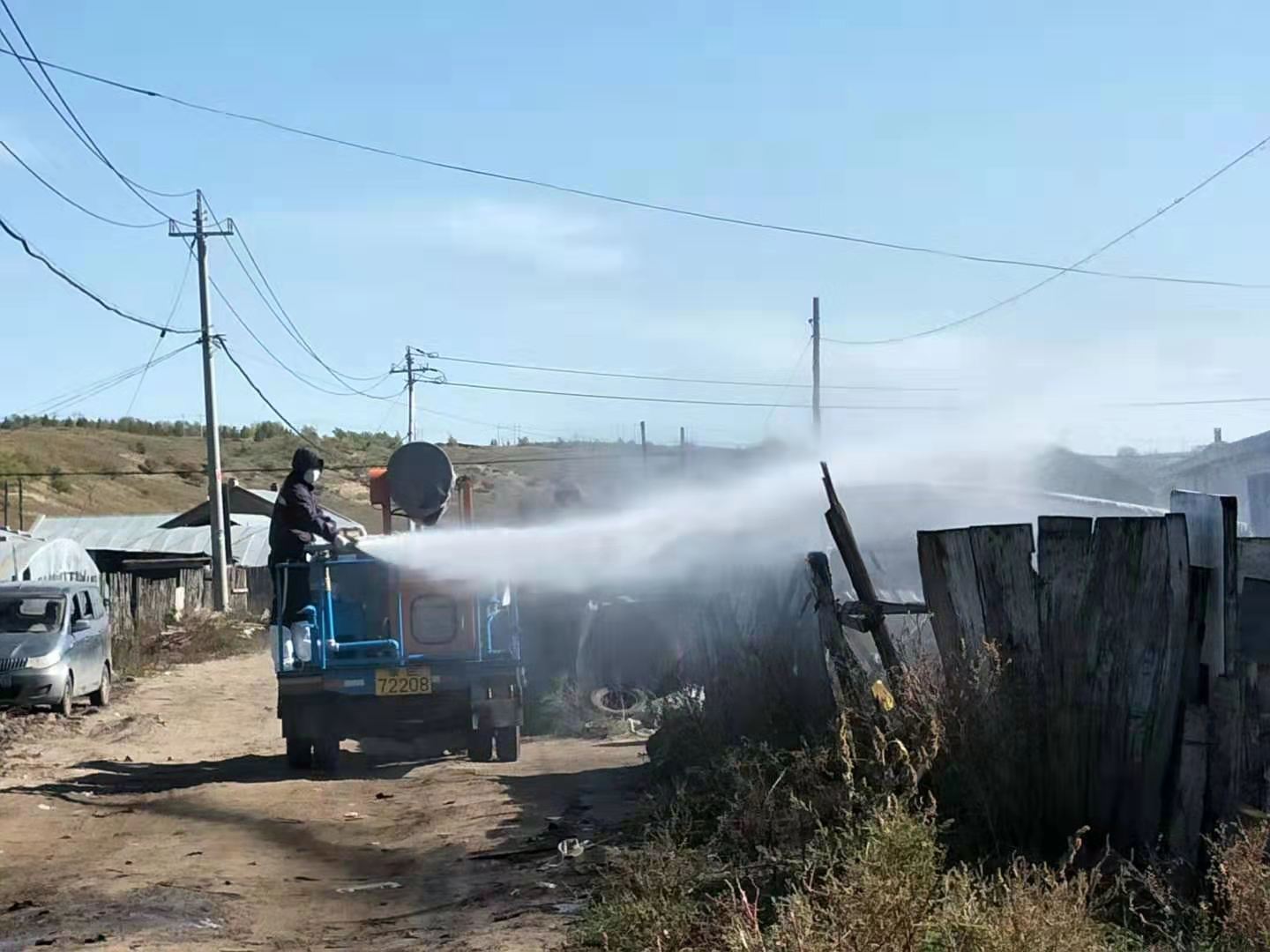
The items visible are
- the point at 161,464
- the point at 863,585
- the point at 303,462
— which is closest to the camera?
the point at 863,585

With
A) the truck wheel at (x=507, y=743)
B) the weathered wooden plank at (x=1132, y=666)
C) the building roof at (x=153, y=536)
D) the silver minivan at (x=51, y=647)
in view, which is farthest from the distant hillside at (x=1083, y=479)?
the building roof at (x=153, y=536)

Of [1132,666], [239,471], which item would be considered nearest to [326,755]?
[1132,666]

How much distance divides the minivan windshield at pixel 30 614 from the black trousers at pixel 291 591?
23.6 ft

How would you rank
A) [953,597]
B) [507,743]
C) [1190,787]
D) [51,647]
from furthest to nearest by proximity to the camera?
[51,647] < [507,743] < [953,597] < [1190,787]

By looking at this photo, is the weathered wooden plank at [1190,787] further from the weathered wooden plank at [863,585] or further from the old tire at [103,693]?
the old tire at [103,693]

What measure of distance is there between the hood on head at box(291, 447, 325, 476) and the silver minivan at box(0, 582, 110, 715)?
20.5 feet

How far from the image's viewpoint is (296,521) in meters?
13.8

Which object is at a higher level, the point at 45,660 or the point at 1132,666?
the point at 1132,666

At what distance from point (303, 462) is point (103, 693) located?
8346 millimetres

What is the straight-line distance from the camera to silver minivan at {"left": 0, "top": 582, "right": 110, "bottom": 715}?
59.8 feet

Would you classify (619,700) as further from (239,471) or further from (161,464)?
(161,464)

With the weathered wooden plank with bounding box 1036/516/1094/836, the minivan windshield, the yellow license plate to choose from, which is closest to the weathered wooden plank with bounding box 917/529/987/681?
the weathered wooden plank with bounding box 1036/516/1094/836

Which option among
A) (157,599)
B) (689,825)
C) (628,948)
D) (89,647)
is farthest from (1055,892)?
(157,599)

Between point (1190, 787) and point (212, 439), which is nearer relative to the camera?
point (1190, 787)
